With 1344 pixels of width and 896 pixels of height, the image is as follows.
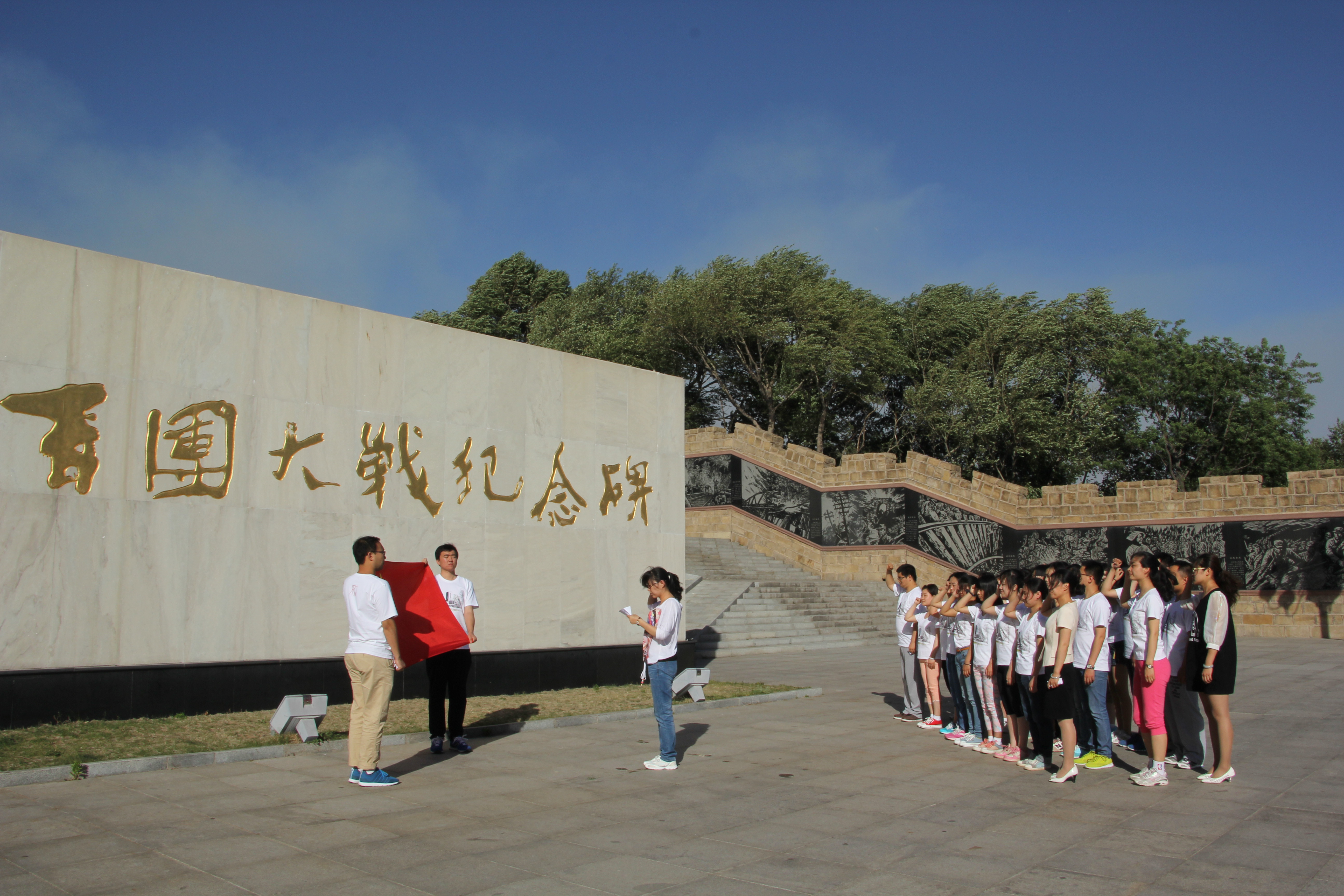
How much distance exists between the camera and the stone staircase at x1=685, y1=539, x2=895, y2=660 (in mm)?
17906

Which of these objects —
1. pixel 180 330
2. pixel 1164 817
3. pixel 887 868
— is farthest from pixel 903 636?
pixel 180 330

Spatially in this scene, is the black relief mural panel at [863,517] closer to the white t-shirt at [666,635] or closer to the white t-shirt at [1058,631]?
the white t-shirt at [1058,631]

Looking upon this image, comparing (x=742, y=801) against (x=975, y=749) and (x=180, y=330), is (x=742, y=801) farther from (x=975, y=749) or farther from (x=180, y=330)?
(x=180, y=330)

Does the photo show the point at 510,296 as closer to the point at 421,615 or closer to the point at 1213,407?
the point at 1213,407

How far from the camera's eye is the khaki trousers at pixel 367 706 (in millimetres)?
6258

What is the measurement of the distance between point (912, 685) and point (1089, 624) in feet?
9.69

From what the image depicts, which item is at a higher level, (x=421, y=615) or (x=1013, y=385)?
(x=1013, y=385)

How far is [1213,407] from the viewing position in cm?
3061

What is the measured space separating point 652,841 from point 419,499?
6.25m

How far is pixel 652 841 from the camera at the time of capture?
5223mm

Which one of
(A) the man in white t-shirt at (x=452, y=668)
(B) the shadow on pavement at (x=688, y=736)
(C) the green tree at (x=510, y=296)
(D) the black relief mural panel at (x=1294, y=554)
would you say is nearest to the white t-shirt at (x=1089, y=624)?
(B) the shadow on pavement at (x=688, y=736)

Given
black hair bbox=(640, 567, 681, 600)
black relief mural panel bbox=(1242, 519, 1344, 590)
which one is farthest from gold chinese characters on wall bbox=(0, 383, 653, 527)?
black relief mural panel bbox=(1242, 519, 1344, 590)

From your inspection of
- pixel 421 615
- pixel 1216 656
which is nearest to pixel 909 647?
pixel 1216 656

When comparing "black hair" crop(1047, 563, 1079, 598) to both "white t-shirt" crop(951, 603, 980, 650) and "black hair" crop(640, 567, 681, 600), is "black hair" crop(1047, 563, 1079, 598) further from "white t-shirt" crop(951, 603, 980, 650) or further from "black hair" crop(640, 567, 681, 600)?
"black hair" crop(640, 567, 681, 600)
